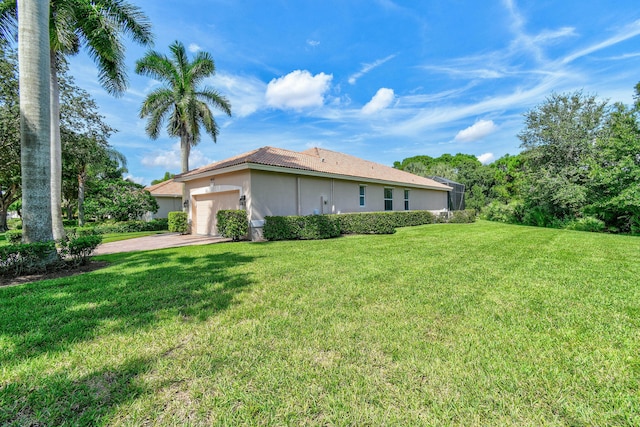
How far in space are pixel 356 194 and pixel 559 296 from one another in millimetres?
13234

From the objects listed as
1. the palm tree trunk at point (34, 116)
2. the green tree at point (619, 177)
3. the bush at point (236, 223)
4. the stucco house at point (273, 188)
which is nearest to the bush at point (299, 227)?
the stucco house at point (273, 188)

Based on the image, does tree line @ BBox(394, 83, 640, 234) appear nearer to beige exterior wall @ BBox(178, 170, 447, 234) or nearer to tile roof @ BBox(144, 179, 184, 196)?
beige exterior wall @ BBox(178, 170, 447, 234)

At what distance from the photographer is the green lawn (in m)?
1.91

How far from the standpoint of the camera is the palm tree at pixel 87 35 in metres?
9.57

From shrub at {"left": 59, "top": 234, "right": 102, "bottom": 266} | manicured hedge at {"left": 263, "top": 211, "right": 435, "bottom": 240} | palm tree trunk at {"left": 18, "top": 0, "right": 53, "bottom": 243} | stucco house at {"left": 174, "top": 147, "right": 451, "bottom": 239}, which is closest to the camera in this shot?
palm tree trunk at {"left": 18, "top": 0, "right": 53, "bottom": 243}

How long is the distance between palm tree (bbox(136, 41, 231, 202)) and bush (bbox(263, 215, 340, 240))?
9.72 meters

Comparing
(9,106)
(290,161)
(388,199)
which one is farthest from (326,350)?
(9,106)

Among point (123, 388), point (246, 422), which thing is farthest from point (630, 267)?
point (123, 388)

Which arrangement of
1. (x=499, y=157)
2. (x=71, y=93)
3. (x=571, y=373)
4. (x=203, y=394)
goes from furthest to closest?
(x=499, y=157)
(x=71, y=93)
(x=571, y=373)
(x=203, y=394)

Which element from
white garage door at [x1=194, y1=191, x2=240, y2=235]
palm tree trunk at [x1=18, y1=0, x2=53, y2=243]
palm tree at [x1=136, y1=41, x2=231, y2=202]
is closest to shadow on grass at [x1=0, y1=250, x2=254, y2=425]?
palm tree trunk at [x1=18, y1=0, x2=53, y2=243]

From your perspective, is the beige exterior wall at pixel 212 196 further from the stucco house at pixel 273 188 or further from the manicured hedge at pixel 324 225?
the manicured hedge at pixel 324 225

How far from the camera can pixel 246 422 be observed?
5.94 ft

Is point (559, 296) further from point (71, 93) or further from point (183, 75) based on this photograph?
point (71, 93)

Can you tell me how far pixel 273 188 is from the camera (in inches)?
496
